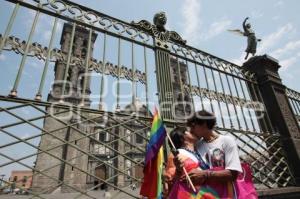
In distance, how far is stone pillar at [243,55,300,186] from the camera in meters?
4.52

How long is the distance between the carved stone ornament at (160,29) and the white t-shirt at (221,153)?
2610mm

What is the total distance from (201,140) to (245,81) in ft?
11.7

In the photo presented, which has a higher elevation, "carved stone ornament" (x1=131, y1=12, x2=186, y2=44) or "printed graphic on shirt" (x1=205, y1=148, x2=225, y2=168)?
"carved stone ornament" (x1=131, y1=12, x2=186, y2=44)

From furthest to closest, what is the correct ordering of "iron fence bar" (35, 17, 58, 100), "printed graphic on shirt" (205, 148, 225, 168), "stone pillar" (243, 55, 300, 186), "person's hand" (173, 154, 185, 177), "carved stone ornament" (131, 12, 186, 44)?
"stone pillar" (243, 55, 300, 186)
"carved stone ornament" (131, 12, 186, 44)
"iron fence bar" (35, 17, 58, 100)
"printed graphic on shirt" (205, 148, 225, 168)
"person's hand" (173, 154, 185, 177)

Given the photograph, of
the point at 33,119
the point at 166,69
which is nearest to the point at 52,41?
the point at 33,119

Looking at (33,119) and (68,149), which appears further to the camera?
(68,149)

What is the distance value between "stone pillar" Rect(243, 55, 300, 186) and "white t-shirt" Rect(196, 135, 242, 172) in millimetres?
3345

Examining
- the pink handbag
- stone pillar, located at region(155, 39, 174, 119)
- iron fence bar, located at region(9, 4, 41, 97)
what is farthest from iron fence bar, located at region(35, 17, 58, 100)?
the pink handbag

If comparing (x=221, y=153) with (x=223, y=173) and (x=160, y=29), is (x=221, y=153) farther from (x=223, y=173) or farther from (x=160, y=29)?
(x=160, y=29)

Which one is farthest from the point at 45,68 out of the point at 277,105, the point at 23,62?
the point at 277,105

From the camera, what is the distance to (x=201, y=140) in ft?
6.78

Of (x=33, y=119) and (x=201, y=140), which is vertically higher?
(x=33, y=119)

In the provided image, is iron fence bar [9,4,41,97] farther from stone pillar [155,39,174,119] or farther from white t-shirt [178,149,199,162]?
stone pillar [155,39,174,119]

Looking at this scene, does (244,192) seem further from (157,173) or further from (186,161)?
(157,173)
